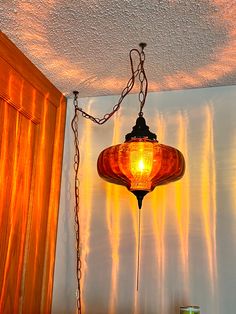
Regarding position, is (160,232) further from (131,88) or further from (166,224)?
(131,88)

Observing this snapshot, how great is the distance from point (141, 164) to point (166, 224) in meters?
0.52

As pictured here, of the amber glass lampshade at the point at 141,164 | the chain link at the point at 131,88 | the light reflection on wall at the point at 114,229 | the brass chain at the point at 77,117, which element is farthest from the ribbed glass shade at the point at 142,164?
the light reflection on wall at the point at 114,229

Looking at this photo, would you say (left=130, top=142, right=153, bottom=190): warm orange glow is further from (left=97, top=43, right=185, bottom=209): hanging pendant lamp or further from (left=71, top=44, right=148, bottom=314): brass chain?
(left=71, top=44, right=148, bottom=314): brass chain

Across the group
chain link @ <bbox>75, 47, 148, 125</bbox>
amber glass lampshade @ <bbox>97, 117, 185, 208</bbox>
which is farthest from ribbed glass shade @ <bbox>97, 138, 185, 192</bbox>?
chain link @ <bbox>75, 47, 148, 125</bbox>

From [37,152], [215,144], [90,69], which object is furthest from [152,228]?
[90,69]

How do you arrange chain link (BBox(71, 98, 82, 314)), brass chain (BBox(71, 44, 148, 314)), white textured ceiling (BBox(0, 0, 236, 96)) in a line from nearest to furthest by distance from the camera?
1. white textured ceiling (BBox(0, 0, 236, 96))
2. brass chain (BBox(71, 44, 148, 314))
3. chain link (BBox(71, 98, 82, 314))

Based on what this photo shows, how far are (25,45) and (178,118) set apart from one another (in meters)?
0.77

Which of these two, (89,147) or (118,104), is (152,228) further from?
(118,104)

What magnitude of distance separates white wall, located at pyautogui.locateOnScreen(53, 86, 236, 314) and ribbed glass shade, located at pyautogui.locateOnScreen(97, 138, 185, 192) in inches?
15.8

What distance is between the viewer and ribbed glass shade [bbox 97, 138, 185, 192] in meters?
1.21

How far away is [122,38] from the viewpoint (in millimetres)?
Answer: 1326

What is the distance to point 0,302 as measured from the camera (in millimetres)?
1341

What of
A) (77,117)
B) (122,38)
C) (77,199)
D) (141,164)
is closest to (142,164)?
(141,164)

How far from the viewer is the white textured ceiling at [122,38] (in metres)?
1.17
